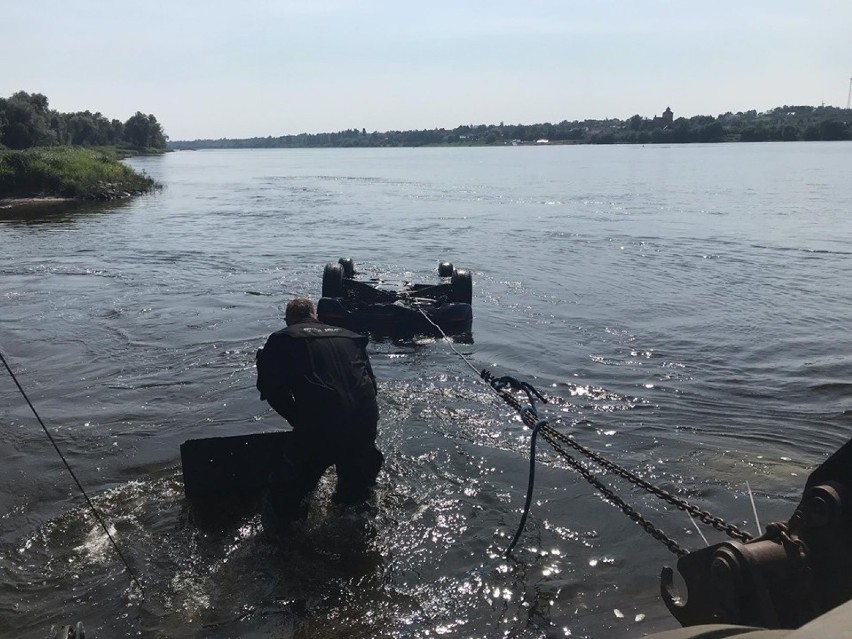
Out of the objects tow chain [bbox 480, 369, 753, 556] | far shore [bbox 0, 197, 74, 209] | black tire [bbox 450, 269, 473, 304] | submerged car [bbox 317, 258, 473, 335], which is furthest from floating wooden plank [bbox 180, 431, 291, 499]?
far shore [bbox 0, 197, 74, 209]

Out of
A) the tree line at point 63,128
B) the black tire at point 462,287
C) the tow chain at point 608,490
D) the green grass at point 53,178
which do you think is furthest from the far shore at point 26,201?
the tow chain at point 608,490

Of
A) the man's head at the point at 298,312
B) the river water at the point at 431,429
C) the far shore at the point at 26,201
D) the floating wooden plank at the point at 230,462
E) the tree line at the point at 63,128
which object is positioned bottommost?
the river water at the point at 431,429

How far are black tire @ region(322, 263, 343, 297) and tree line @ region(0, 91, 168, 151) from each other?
62.1 m

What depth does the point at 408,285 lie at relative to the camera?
13.9m

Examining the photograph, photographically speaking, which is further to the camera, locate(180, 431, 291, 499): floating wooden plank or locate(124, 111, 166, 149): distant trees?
locate(124, 111, 166, 149): distant trees

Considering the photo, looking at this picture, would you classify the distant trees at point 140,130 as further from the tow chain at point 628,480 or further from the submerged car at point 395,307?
the tow chain at point 628,480

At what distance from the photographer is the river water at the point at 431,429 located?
16.5 ft

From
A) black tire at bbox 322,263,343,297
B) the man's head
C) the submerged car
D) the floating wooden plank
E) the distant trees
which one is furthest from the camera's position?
the distant trees

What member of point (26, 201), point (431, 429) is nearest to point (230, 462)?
point (431, 429)

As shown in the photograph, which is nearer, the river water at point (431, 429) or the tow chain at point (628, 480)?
the tow chain at point (628, 480)

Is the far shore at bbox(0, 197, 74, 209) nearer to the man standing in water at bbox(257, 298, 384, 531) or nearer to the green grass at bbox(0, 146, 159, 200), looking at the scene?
the green grass at bbox(0, 146, 159, 200)

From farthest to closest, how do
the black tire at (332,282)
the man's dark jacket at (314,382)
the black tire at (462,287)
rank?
the black tire at (462,287) → the black tire at (332,282) → the man's dark jacket at (314,382)

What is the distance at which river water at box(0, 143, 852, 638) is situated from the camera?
16.5 ft

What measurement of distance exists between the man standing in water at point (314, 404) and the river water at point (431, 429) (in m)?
0.42
